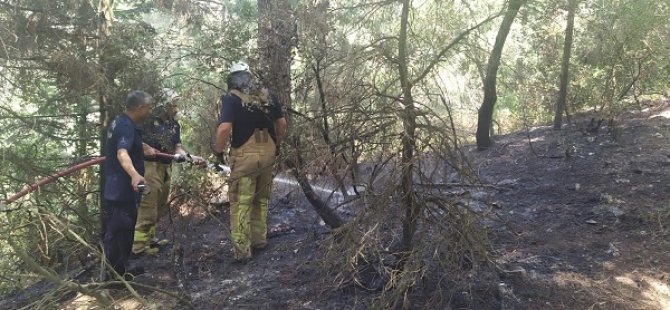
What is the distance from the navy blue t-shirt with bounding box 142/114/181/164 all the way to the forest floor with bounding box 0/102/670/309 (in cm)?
74

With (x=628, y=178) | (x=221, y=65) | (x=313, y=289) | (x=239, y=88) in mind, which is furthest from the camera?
(x=628, y=178)

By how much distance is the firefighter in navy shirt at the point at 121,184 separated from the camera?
163 inches

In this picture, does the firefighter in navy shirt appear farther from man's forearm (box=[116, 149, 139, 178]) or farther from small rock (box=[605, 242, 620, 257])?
small rock (box=[605, 242, 620, 257])

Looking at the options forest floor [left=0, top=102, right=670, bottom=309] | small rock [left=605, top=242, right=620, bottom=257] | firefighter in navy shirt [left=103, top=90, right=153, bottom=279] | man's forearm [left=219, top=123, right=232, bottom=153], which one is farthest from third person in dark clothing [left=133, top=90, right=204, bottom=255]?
small rock [left=605, top=242, right=620, bottom=257]

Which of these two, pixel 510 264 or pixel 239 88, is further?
pixel 239 88

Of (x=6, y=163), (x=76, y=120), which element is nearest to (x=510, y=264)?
(x=6, y=163)

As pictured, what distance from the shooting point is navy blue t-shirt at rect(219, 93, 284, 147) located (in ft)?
14.8

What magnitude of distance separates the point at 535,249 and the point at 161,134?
3.99 m

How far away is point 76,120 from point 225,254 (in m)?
3.04

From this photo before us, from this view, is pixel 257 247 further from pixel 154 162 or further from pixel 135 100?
pixel 135 100

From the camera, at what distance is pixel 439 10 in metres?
6.24

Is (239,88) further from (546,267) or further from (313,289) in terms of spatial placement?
(546,267)

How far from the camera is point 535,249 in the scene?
14.6ft

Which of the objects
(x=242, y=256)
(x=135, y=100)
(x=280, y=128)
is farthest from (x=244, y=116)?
(x=242, y=256)
